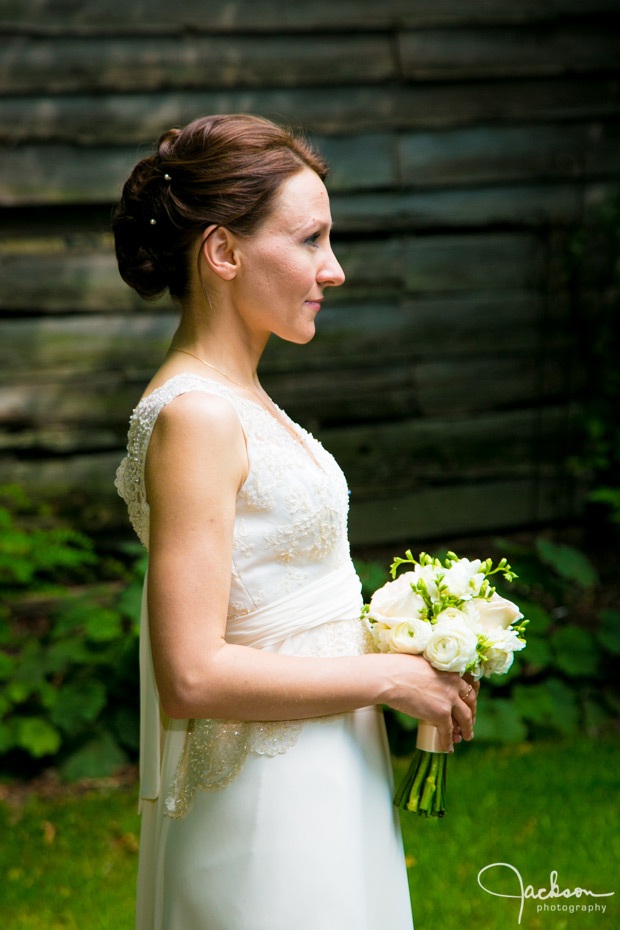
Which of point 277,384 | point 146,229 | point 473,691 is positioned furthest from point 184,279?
point 277,384

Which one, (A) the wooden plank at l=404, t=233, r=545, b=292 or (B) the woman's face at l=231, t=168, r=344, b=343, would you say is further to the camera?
(A) the wooden plank at l=404, t=233, r=545, b=292

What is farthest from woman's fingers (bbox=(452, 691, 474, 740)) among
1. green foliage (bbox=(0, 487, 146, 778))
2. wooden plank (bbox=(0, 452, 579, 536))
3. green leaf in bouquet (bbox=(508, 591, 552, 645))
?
wooden plank (bbox=(0, 452, 579, 536))

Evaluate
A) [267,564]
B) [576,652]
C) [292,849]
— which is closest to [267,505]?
[267,564]

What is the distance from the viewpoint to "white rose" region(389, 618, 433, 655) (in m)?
1.85

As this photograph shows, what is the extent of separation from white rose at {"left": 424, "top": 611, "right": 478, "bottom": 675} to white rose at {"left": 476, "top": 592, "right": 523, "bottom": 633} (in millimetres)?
109

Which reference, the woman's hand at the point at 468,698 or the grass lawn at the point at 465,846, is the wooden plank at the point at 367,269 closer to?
the grass lawn at the point at 465,846

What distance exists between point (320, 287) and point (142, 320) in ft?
10.9

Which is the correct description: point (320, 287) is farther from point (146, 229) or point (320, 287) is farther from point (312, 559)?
point (312, 559)

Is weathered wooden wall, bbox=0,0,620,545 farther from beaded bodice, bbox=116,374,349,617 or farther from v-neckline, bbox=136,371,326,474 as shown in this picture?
beaded bodice, bbox=116,374,349,617

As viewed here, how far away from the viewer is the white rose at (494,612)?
1939 mm

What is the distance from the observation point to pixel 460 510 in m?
5.81

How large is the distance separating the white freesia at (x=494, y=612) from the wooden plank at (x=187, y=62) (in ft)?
13.2

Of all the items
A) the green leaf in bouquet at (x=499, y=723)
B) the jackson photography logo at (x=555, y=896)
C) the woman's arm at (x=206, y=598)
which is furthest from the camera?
the green leaf in bouquet at (x=499, y=723)

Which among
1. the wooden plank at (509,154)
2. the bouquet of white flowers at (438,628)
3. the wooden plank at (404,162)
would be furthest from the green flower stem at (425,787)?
the wooden plank at (509,154)
